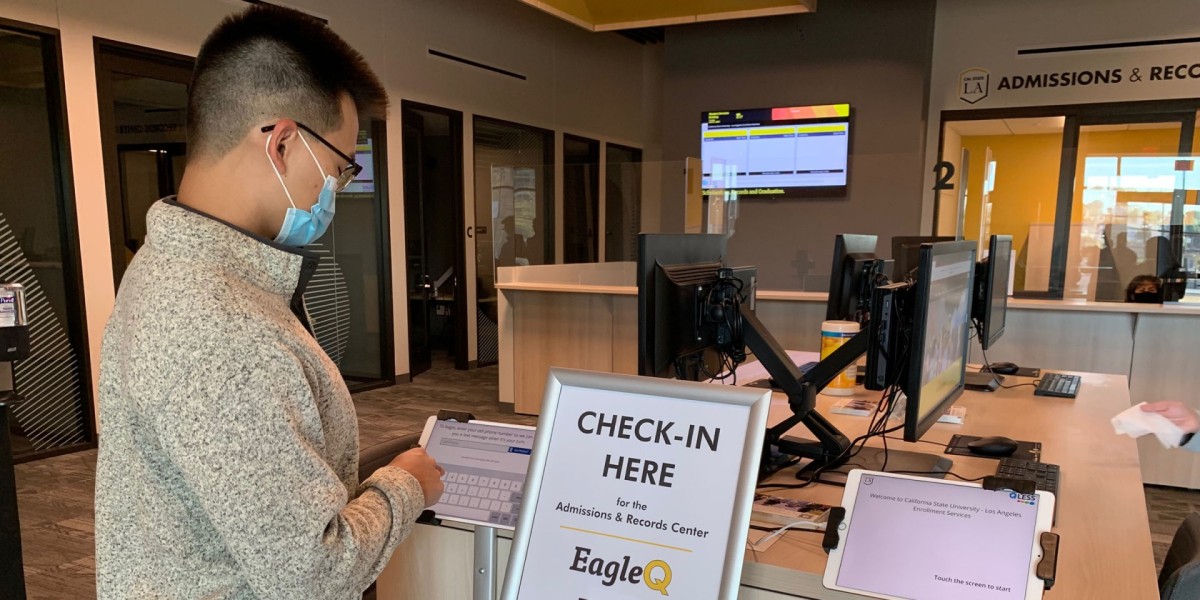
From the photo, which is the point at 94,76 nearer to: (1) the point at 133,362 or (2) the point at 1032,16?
(1) the point at 133,362

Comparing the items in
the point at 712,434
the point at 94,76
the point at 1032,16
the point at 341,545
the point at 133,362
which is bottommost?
the point at 341,545

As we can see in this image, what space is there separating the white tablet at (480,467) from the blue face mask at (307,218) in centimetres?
43

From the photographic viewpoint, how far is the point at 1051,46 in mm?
5719

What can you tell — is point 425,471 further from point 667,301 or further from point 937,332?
point 937,332

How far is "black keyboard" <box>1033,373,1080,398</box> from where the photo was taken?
2301mm

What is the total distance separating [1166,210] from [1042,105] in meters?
1.20

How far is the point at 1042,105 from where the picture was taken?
Answer: 5.80 meters

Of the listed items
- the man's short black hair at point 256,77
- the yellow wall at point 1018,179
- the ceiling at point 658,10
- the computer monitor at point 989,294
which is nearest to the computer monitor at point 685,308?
the man's short black hair at point 256,77

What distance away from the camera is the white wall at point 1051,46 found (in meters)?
5.43

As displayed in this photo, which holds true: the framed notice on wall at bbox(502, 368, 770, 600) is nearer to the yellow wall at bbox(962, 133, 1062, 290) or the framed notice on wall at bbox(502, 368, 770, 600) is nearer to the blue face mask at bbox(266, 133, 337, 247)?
the blue face mask at bbox(266, 133, 337, 247)

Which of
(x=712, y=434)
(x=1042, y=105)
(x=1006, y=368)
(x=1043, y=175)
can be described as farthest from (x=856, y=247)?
(x=1043, y=175)

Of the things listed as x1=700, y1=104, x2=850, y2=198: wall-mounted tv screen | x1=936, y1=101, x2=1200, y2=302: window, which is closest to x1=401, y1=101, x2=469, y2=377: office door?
x1=700, y1=104, x2=850, y2=198: wall-mounted tv screen

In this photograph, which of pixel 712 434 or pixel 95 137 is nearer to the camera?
pixel 712 434

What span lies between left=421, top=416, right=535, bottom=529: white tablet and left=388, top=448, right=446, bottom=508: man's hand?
0.41 ft
